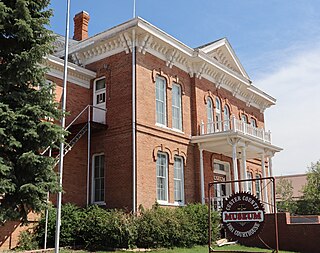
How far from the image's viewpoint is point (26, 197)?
10.9 metres

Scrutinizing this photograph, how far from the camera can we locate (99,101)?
21391 mm

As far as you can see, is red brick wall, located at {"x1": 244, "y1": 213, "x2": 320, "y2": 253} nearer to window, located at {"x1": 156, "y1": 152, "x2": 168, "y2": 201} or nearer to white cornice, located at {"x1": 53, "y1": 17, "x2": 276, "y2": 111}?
window, located at {"x1": 156, "y1": 152, "x2": 168, "y2": 201}

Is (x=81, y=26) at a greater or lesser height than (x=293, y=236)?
greater

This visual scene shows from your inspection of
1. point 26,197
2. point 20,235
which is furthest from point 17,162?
point 20,235

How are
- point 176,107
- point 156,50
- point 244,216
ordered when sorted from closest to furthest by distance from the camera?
point 244,216
point 156,50
point 176,107

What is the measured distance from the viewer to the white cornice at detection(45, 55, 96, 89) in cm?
1946

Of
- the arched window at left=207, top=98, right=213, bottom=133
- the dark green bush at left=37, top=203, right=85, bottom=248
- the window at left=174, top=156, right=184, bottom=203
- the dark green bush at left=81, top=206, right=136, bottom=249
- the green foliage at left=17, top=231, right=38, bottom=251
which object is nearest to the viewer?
the dark green bush at left=81, top=206, right=136, bottom=249

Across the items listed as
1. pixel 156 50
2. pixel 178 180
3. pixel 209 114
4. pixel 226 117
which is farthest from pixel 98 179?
pixel 226 117

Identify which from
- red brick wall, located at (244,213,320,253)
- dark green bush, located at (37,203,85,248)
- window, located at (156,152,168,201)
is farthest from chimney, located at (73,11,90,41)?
red brick wall, located at (244,213,320,253)

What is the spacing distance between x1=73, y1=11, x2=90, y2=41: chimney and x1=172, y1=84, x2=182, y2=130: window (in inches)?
306

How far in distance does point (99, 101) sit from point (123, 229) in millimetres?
7998

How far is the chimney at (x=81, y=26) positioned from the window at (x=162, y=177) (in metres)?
10.5

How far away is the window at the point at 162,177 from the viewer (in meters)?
20.1

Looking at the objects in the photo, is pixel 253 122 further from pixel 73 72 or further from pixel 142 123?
pixel 73 72
